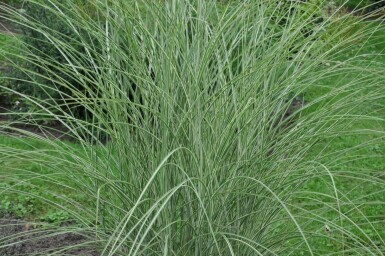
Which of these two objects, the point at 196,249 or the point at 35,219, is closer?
the point at 196,249

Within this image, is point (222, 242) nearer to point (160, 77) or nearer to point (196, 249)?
point (196, 249)

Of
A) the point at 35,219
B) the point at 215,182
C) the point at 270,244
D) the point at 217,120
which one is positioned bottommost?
the point at 35,219

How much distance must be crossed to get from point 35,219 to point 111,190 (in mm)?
1665

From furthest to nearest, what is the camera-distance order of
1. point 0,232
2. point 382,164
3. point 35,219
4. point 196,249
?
point 382,164
point 35,219
point 0,232
point 196,249

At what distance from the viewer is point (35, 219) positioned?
4.73m

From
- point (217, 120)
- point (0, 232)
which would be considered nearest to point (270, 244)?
point (217, 120)

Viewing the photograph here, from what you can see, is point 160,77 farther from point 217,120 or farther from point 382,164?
point 382,164

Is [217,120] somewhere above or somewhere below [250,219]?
above

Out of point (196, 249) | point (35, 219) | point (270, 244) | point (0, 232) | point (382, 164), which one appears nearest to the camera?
point (196, 249)

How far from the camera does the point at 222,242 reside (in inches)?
121

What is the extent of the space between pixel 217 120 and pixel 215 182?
11.1 inches

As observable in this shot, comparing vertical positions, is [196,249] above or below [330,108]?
below

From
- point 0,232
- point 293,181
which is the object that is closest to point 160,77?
point 293,181

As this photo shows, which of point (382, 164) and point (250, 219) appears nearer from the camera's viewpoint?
point (250, 219)
